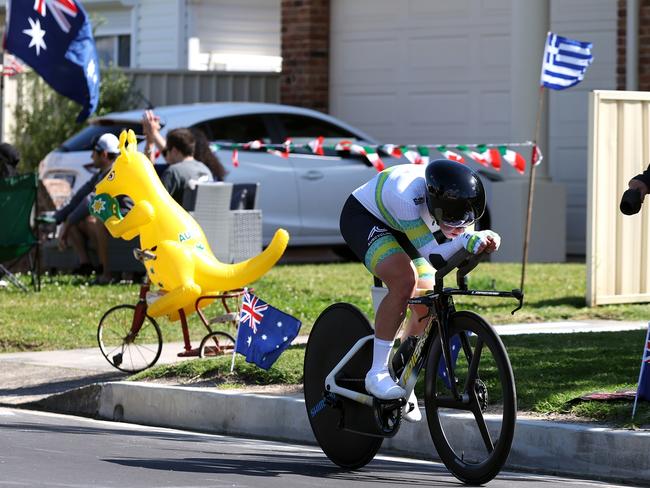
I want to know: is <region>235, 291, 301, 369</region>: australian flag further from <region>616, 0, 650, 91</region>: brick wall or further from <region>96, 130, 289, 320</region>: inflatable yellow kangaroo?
<region>616, 0, 650, 91</region>: brick wall

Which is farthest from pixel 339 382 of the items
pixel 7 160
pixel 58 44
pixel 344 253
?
pixel 344 253

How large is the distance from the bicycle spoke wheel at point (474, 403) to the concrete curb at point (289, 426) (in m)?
0.48

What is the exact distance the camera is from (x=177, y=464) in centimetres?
783

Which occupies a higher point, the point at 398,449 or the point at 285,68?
the point at 285,68

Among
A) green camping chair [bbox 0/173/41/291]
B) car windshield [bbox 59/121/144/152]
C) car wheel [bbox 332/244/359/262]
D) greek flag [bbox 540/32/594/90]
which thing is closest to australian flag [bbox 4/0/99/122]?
green camping chair [bbox 0/173/41/291]

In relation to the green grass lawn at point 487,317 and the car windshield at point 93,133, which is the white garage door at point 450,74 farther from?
the car windshield at point 93,133

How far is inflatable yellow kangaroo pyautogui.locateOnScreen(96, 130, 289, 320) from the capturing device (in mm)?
11078

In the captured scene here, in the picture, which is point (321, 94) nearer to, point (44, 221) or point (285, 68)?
point (285, 68)

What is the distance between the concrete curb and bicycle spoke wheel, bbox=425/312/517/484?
48 centimetres

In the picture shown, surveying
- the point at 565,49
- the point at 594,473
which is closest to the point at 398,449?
the point at 594,473

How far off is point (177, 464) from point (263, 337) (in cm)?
194

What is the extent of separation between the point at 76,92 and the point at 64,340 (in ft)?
8.59

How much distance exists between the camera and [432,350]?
738 centimetres

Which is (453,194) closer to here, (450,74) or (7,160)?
(7,160)
